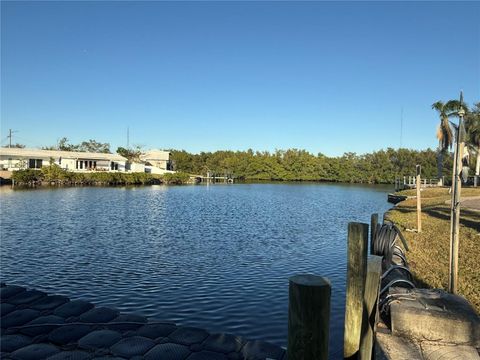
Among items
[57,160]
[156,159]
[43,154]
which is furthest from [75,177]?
[156,159]

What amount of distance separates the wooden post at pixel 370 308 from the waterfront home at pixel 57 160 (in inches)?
2462

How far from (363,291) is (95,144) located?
366 ft

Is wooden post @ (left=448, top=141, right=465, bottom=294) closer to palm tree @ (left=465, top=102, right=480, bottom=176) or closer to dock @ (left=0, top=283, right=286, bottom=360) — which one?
dock @ (left=0, top=283, right=286, bottom=360)

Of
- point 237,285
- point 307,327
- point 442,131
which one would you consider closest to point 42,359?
point 307,327

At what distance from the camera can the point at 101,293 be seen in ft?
31.6

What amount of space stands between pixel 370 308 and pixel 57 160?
71208mm

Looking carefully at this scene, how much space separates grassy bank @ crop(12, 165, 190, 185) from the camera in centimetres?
5412

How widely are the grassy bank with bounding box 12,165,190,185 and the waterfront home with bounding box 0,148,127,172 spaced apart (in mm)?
3436

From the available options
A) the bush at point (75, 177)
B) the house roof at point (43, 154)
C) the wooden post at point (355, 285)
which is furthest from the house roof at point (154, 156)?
the wooden post at point (355, 285)

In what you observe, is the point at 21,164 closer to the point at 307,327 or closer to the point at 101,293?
the point at 101,293

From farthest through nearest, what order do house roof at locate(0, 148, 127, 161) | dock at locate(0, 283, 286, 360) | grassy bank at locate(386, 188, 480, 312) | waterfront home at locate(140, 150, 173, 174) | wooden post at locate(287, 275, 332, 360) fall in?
waterfront home at locate(140, 150, 173, 174), house roof at locate(0, 148, 127, 161), grassy bank at locate(386, 188, 480, 312), dock at locate(0, 283, 286, 360), wooden post at locate(287, 275, 332, 360)

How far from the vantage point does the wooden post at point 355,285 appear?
4906mm

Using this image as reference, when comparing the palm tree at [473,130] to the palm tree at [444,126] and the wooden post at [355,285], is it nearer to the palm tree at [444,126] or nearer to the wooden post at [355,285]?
the palm tree at [444,126]

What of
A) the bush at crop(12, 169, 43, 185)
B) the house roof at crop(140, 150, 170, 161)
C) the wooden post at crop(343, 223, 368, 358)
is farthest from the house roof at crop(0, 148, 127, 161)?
the wooden post at crop(343, 223, 368, 358)
